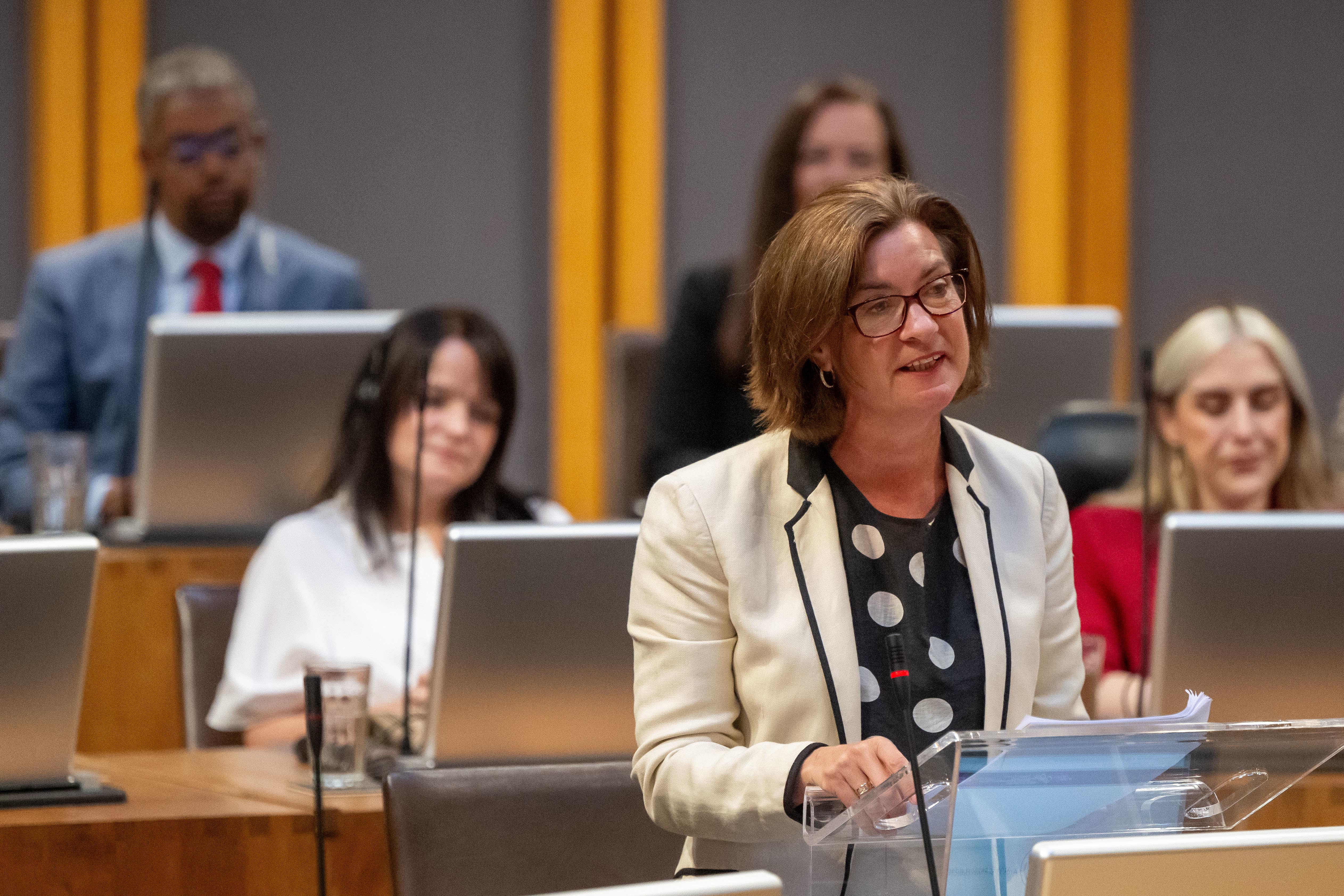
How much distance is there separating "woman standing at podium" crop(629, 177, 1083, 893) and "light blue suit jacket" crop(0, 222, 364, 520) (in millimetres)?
1930

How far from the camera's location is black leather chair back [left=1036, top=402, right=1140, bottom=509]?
2666mm

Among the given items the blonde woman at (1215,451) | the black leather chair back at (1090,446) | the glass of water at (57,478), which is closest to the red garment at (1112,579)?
the blonde woman at (1215,451)

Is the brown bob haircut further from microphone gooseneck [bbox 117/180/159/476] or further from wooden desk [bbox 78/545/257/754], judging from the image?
microphone gooseneck [bbox 117/180/159/476]

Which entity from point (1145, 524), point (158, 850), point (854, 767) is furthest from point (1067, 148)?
point (854, 767)

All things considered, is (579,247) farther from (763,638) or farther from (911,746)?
(911,746)

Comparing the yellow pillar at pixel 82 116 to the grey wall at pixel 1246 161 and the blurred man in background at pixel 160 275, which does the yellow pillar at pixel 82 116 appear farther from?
the grey wall at pixel 1246 161

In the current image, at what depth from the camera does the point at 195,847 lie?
1708mm

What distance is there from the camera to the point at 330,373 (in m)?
2.58

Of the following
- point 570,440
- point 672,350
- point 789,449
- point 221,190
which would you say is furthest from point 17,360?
point 789,449

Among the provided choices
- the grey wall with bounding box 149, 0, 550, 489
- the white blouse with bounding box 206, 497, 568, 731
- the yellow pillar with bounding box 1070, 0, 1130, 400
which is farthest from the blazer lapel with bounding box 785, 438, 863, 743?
the yellow pillar with bounding box 1070, 0, 1130, 400

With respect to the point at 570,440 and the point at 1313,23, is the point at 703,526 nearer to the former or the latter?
the point at 570,440

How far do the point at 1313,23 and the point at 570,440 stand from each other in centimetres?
242

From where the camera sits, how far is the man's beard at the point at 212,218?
10.4ft

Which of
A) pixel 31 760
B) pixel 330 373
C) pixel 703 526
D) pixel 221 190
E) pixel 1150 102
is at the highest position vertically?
pixel 1150 102
